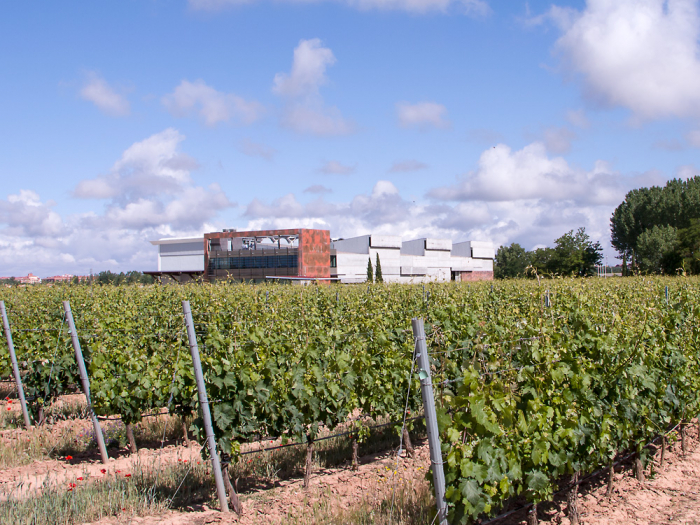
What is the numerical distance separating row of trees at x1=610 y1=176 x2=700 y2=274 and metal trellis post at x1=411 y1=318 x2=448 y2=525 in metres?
44.6

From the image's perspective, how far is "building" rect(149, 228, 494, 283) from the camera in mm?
51188

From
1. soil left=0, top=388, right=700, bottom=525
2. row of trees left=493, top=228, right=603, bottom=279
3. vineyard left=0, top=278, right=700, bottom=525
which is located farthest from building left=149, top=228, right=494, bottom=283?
soil left=0, top=388, right=700, bottom=525

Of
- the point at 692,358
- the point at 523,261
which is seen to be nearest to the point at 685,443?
the point at 692,358

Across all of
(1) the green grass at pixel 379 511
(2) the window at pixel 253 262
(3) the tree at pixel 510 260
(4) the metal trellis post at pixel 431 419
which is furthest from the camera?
(3) the tree at pixel 510 260

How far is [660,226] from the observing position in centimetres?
5712

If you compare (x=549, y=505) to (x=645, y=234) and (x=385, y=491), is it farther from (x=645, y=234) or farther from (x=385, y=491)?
(x=645, y=234)

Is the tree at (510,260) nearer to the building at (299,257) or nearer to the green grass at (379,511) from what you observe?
the building at (299,257)

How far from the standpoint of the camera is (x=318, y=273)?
5162 centimetres

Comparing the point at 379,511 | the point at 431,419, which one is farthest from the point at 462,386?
the point at 379,511

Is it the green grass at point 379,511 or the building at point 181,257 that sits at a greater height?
the building at point 181,257

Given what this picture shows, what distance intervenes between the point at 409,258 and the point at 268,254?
19.5 m

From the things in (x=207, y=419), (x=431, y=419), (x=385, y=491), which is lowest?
(x=385, y=491)

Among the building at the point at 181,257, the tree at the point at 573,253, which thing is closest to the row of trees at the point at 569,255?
the tree at the point at 573,253

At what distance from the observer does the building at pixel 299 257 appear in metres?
51.2
